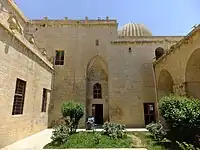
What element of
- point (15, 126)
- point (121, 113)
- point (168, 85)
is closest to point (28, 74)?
point (15, 126)

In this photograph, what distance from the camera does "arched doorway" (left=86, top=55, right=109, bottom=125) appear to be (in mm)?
14125

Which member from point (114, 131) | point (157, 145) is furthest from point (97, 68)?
point (157, 145)

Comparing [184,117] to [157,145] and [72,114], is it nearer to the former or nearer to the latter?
[157,145]

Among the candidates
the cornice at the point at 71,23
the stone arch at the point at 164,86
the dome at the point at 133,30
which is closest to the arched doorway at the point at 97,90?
the cornice at the point at 71,23

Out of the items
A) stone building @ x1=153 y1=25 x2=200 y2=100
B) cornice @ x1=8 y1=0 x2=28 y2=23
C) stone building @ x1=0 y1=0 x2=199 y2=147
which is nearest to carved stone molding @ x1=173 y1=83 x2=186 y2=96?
stone building @ x1=153 y1=25 x2=200 y2=100

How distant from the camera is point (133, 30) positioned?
17750 millimetres

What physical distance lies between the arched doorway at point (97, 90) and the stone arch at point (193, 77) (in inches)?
295

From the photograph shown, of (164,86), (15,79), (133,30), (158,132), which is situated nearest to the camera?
(15,79)

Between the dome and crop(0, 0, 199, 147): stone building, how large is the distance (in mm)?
442

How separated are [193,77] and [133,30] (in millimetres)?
10935

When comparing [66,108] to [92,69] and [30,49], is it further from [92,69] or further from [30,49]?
[92,69]

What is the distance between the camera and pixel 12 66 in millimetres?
7340

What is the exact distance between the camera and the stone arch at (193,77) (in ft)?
26.8

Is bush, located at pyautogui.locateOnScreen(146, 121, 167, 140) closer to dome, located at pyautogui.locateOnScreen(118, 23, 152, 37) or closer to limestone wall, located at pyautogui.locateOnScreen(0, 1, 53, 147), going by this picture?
limestone wall, located at pyautogui.locateOnScreen(0, 1, 53, 147)
